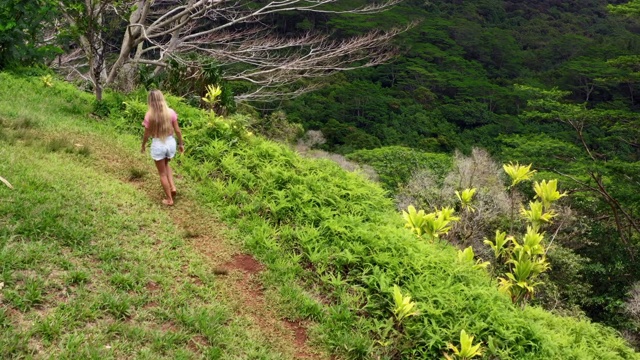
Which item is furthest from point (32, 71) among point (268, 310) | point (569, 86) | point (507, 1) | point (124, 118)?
point (507, 1)

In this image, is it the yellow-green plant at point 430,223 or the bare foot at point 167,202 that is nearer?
the yellow-green plant at point 430,223

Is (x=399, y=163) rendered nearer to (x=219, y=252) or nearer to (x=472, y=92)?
(x=472, y=92)

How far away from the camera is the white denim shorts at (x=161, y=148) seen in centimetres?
508

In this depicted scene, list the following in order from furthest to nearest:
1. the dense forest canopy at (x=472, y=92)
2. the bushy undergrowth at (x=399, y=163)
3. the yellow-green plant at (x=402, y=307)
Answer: the bushy undergrowth at (x=399, y=163), the dense forest canopy at (x=472, y=92), the yellow-green plant at (x=402, y=307)

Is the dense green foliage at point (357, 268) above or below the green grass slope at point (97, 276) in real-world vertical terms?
below

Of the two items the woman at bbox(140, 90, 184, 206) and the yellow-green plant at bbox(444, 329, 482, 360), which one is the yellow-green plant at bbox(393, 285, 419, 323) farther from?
the woman at bbox(140, 90, 184, 206)

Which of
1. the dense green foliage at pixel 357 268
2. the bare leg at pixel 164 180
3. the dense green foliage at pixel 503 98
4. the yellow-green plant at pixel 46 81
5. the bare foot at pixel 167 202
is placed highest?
the yellow-green plant at pixel 46 81

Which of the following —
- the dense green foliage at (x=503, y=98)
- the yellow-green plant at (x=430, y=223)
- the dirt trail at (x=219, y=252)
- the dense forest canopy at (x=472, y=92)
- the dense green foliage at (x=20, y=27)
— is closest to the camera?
the dirt trail at (x=219, y=252)

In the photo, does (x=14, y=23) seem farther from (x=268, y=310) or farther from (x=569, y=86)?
(x=569, y=86)

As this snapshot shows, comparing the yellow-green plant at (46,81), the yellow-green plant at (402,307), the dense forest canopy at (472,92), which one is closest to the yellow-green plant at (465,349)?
the yellow-green plant at (402,307)

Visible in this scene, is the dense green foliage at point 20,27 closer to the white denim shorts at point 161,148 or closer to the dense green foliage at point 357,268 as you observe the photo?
the dense green foliage at point 357,268

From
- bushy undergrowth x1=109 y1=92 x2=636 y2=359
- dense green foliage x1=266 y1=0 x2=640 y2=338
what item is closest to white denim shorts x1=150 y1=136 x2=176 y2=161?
bushy undergrowth x1=109 y1=92 x2=636 y2=359

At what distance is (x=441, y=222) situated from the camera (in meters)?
4.90

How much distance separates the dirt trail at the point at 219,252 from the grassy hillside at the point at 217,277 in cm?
6
